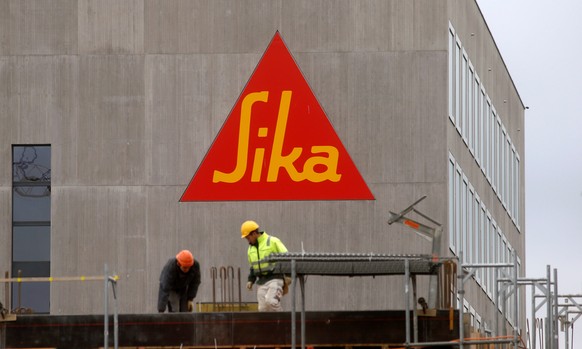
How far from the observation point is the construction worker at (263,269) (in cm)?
3706

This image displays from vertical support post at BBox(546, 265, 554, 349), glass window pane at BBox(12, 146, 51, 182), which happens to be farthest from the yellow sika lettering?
vertical support post at BBox(546, 265, 554, 349)

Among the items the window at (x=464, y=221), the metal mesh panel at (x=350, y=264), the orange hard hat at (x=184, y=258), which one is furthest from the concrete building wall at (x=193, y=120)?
the metal mesh panel at (x=350, y=264)

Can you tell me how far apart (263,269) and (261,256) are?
0.31 meters

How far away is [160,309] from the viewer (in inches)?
1483

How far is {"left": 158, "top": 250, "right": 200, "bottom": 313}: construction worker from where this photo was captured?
123 feet

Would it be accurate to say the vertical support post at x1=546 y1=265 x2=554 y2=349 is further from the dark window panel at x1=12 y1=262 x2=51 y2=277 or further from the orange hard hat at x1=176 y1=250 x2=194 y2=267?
the dark window panel at x1=12 y1=262 x2=51 y2=277

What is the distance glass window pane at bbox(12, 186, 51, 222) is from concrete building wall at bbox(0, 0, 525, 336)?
0.32 metres

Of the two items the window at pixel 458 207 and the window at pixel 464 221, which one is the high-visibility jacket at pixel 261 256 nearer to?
the window at pixel 458 207

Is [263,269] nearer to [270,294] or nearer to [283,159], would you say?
[270,294]

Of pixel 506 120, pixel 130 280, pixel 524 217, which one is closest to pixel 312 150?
pixel 130 280

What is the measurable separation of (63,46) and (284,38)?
5.51m

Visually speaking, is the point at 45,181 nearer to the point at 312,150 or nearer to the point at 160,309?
the point at 312,150

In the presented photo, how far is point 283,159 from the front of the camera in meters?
45.6

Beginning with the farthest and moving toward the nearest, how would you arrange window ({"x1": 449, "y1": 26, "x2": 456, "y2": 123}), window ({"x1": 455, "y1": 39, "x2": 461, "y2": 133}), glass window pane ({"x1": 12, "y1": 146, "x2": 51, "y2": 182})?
window ({"x1": 455, "y1": 39, "x2": 461, "y2": 133}) → window ({"x1": 449, "y1": 26, "x2": 456, "y2": 123}) → glass window pane ({"x1": 12, "y1": 146, "x2": 51, "y2": 182})
